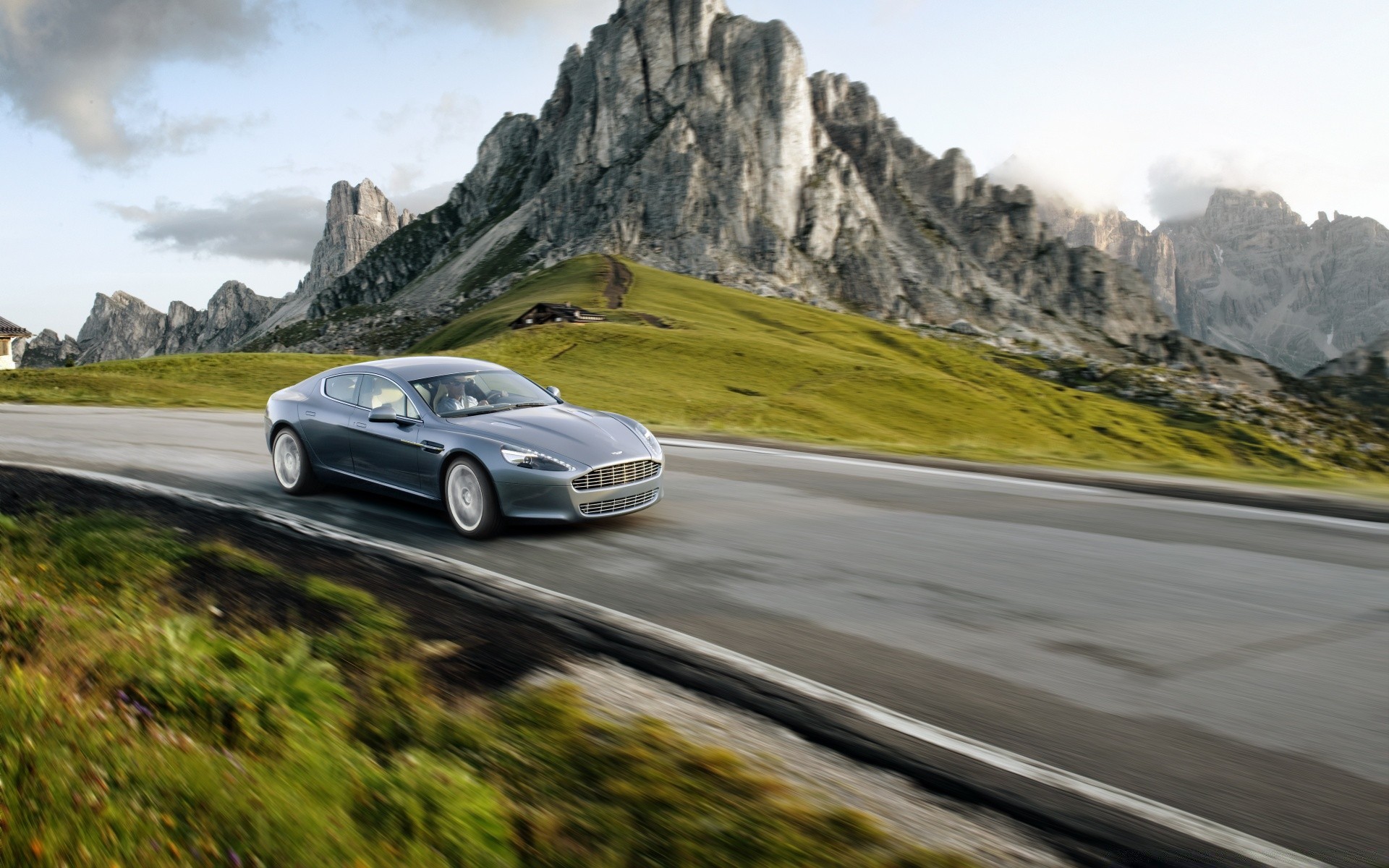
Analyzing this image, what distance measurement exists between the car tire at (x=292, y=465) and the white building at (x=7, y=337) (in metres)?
65.9

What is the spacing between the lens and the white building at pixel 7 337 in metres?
60.4

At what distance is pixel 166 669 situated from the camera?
3.82 m

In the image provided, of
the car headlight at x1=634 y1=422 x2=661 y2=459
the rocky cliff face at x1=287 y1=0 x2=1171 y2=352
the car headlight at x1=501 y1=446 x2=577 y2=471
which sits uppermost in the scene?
the rocky cliff face at x1=287 y1=0 x2=1171 y2=352

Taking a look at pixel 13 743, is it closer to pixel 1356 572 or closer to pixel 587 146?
pixel 1356 572

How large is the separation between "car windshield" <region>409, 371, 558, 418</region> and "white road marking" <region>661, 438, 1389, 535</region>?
4.11 metres

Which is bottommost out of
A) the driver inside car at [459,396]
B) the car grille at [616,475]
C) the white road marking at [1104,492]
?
the white road marking at [1104,492]

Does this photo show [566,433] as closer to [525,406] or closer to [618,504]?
[618,504]

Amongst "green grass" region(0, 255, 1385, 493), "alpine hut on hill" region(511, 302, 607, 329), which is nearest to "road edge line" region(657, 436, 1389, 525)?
"green grass" region(0, 255, 1385, 493)

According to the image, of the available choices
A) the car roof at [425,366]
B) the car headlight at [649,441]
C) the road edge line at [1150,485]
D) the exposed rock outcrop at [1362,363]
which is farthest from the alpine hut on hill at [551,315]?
the exposed rock outcrop at [1362,363]

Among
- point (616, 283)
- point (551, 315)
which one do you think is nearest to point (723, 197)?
point (616, 283)

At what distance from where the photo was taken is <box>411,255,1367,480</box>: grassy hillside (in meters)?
33.5

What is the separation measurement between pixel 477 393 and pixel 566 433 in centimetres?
121

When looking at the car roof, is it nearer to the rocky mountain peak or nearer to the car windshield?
the car windshield

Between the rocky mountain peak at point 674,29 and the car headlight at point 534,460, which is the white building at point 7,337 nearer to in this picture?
the car headlight at point 534,460
